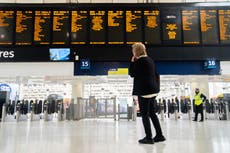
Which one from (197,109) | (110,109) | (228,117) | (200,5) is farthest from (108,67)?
(228,117)

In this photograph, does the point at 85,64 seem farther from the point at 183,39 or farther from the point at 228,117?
the point at 228,117

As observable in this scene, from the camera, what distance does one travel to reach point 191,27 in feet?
27.5

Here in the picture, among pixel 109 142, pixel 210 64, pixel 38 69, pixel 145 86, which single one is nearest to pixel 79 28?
pixel 38 69

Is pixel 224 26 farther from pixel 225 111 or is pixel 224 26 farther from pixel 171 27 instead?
pixel 225 111

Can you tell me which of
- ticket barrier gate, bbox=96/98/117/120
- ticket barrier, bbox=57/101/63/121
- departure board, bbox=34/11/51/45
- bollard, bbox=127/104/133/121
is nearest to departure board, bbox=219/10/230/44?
bollard, bbox=127/104/133/121

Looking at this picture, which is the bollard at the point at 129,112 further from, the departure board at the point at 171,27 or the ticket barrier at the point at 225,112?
the ticket barrier at the point at 225,112

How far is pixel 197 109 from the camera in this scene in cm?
809

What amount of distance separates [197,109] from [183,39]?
2.34 meters

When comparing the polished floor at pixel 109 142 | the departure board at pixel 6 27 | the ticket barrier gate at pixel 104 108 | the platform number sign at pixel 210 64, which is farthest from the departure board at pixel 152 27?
the polished floor at pixel 109 142

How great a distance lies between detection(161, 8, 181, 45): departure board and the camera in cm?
832

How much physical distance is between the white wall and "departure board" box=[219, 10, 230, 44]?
16.8 ft

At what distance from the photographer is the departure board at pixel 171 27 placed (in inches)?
328

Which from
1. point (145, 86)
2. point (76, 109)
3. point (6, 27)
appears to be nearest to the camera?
point (145, 86)

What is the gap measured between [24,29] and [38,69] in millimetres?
1387
